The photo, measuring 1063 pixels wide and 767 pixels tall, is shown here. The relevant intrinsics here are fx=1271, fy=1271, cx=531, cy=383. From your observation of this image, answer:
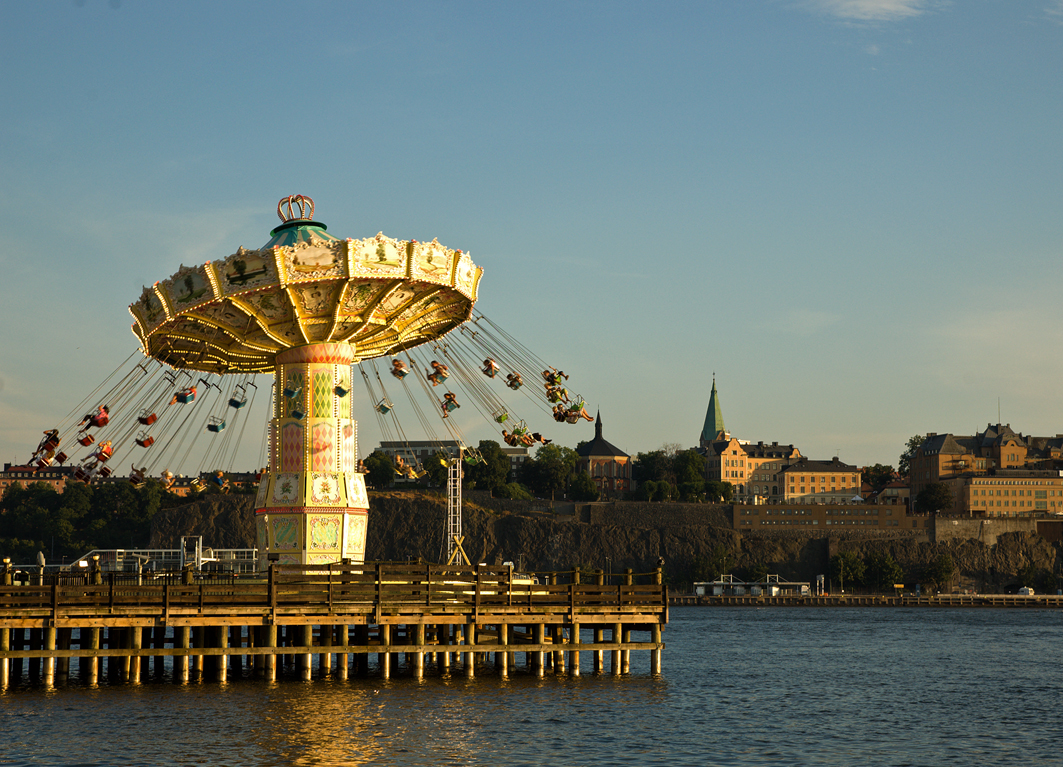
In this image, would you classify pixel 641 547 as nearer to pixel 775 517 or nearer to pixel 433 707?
pixel 775 517

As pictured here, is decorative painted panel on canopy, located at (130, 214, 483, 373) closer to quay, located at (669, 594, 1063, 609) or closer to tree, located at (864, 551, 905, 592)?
quay, located at (669, 594, 1063, 609)

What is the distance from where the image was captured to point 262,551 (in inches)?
1887

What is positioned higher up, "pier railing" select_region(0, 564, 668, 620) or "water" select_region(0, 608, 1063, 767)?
"pier railing" select_region(0, 564, 668, 620)

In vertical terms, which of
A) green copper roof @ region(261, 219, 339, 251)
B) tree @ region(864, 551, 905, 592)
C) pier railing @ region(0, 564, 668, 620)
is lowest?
tree @ region(864, 551, 905, 592)

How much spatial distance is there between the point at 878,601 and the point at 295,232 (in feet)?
463

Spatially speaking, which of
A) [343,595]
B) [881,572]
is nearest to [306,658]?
[343,595]

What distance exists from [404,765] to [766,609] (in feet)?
454

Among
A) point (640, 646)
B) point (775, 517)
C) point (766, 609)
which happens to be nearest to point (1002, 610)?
point (766, 609)

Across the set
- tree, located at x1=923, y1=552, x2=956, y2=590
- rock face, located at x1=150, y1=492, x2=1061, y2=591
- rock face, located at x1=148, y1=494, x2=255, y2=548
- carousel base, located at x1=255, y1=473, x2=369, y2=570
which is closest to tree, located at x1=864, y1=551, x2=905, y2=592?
rock face, located at x1=150, y1=492, x2=1061, y2=591

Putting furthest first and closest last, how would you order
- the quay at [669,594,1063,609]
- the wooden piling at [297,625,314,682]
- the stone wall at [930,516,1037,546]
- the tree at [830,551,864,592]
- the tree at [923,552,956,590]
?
the stone wall at [930,516,1037,546] < the tree at [923,552,956,590] < the tree at [830,551,864,592] < the quay at [669,594,1063,609] < the wooden piling at [297,625,314,682]

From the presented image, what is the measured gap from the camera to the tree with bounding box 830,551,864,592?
187 metres

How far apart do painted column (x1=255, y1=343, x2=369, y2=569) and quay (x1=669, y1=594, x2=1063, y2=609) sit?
422ft

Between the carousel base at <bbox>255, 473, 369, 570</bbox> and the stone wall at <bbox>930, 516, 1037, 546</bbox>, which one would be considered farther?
the stone wall at <bbox>930, 516, 1037, 546</bbox>

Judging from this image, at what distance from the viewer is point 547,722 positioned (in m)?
36.5
